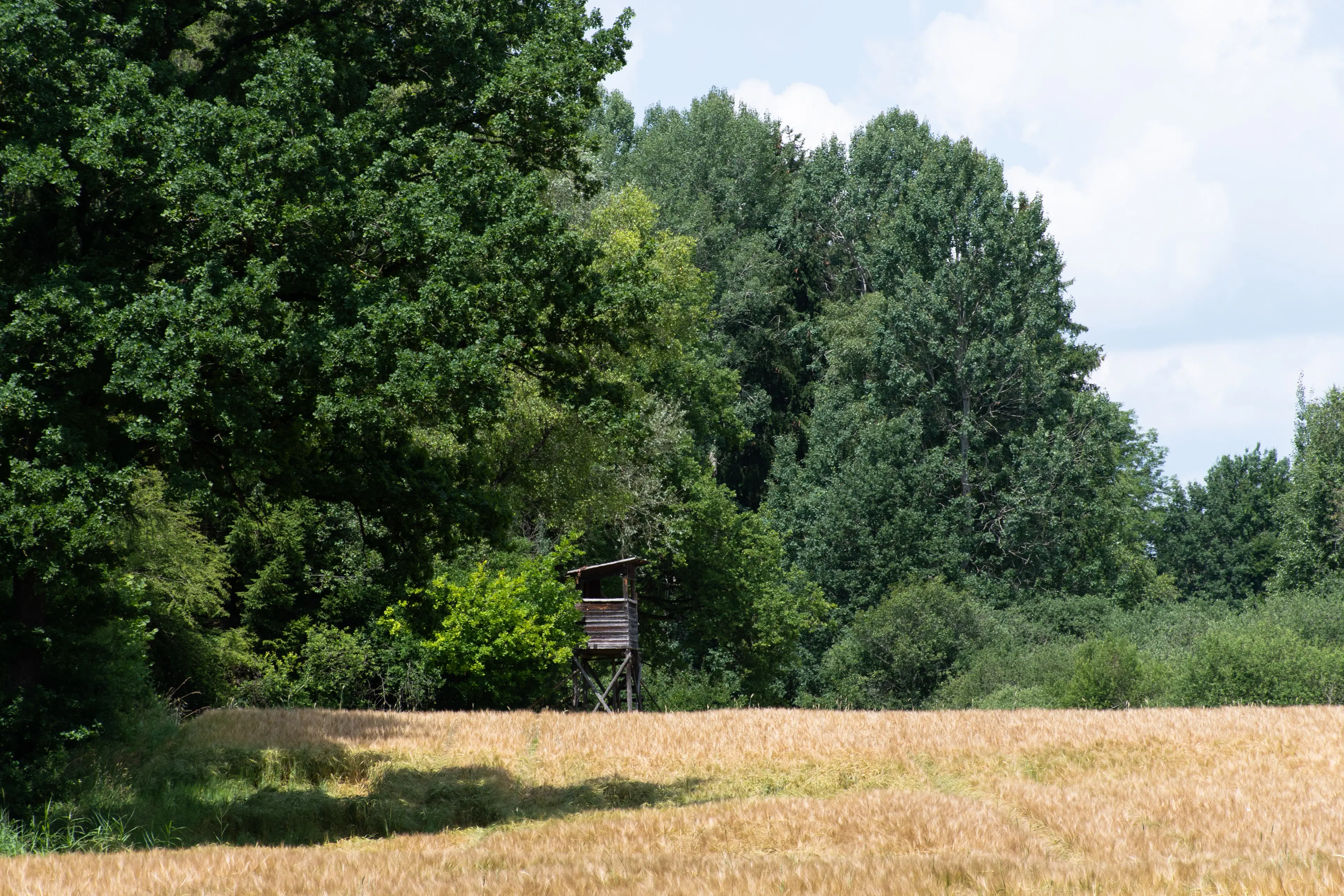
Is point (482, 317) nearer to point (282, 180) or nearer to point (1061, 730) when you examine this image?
point (282, 180)

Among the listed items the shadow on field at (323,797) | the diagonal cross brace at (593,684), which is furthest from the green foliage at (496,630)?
the shadow on field at (323,797)

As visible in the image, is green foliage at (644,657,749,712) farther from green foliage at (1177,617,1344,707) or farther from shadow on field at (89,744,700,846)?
Result: shadow on field at (89,744,700,846)

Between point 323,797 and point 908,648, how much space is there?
34.3m

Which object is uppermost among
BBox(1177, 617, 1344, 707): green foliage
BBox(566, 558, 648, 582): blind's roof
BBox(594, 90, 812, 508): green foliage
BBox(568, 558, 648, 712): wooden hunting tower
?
BBox(594, 90, 812, 508): green foliage

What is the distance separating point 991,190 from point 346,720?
46.7 m

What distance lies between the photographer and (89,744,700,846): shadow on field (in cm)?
1698

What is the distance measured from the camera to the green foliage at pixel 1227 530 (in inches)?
3543

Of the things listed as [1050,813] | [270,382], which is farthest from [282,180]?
[1050,813]

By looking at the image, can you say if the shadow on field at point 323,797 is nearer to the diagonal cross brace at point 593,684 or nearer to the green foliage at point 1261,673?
the diagonal cross brace at point 593,684

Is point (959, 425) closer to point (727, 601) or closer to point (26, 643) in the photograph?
point (727, 601)

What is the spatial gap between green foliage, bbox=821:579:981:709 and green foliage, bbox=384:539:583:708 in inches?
779

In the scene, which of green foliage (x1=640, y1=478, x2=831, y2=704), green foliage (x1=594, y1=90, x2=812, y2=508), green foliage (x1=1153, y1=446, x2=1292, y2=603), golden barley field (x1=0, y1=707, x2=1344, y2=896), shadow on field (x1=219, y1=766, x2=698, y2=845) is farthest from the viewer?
green foliage (x1=1153, y1=446, x2=1292, y2=603)

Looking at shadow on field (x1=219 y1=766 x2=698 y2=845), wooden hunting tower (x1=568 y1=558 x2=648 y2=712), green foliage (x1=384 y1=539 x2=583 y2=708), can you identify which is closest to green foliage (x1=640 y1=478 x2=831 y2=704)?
wooden hunting tower (x1=568 y1=558 x2=648 y2=712)

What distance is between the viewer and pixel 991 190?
60844mm
